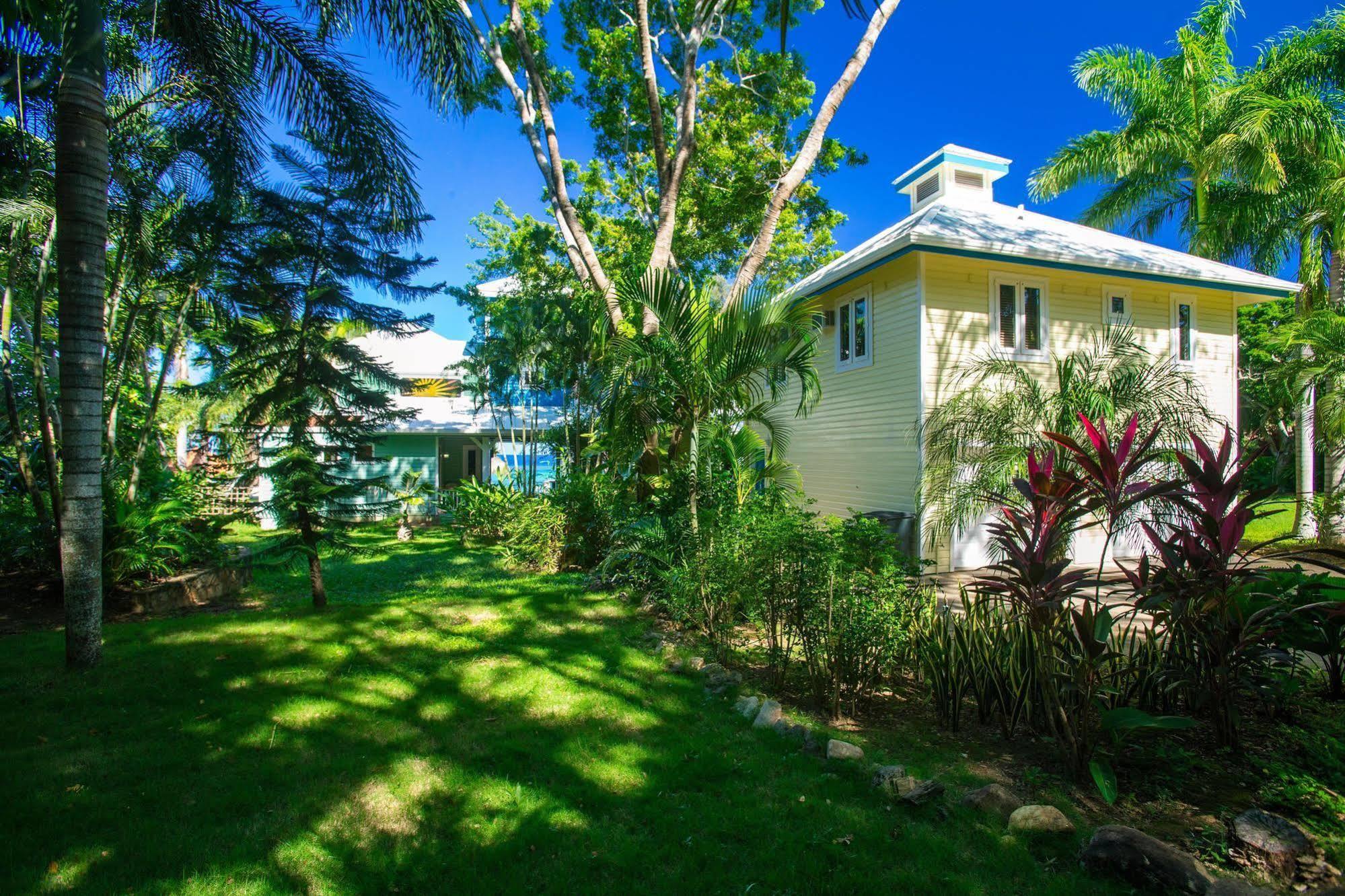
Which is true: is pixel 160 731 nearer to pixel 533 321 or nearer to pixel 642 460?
pixel 642 460

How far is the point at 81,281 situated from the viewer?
4.62 m

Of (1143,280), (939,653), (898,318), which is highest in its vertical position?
(1143,280)

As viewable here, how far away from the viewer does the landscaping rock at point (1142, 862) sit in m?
2.34

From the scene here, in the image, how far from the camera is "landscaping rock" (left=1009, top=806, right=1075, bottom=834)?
272 centimetres

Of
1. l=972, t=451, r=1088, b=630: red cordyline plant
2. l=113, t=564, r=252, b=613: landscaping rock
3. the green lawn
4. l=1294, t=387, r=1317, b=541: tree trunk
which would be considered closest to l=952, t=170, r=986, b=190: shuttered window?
l=1294, t=387, r=1317, b=541: tree trunk

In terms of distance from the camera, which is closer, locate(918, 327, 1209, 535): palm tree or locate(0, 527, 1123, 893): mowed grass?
locate(0, 527, 1123, 893): mowed grass

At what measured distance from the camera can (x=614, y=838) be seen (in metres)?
Result: 2.83

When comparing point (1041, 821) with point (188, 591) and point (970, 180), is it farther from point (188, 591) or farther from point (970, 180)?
point (970, 180)

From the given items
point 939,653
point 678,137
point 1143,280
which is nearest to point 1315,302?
point 1143,280

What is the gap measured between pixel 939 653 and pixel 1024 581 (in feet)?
3.33

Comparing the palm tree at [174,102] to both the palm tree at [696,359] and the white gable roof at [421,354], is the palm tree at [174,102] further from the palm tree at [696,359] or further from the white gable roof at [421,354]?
the white gable roof at [421,354]

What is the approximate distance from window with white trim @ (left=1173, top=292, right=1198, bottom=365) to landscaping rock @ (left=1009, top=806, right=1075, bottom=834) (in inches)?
435

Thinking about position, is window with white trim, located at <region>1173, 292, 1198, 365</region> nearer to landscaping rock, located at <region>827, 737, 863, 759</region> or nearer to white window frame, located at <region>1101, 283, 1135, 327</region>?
white window frame, located at <region>1101, 283, 1135, 327</region>

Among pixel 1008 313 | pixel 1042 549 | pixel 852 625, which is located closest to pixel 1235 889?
pixel 1042 549
